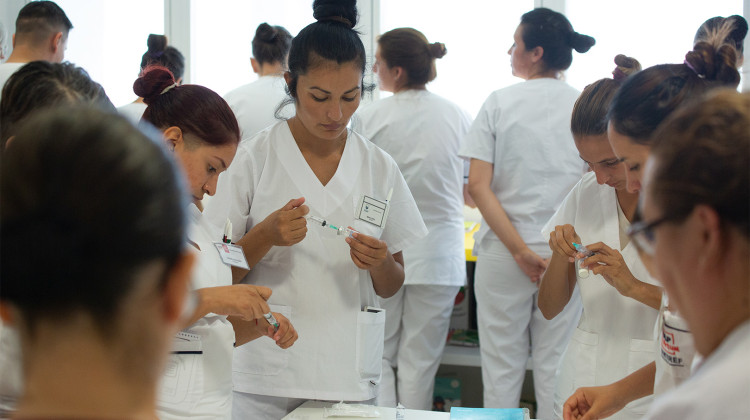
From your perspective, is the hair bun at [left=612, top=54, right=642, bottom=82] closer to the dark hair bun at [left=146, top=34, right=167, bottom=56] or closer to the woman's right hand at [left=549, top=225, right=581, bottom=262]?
the woman's right hand at [left=549, top=225, right=581, bottom=262]

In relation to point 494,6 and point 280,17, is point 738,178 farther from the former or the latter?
point 280,17

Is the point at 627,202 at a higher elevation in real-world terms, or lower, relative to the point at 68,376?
higher

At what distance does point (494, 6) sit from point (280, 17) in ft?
4.17

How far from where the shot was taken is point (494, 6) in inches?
153

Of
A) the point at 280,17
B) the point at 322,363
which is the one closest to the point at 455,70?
the point at 280,17

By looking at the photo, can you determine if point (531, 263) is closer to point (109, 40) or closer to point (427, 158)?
point (427, 158)

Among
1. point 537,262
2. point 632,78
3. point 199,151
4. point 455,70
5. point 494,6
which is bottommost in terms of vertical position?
point 537,262

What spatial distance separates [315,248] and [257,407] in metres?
0.43

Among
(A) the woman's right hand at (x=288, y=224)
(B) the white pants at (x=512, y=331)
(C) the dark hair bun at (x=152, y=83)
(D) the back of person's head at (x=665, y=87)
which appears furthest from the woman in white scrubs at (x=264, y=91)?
(D) the back of person's head at (x=665, y=87)

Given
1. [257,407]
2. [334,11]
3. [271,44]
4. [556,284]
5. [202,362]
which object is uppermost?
[271,44]

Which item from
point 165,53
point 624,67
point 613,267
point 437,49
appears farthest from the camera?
point 165,53

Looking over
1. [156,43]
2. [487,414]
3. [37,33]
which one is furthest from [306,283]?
[156,43]

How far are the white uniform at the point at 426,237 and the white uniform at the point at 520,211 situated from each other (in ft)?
0.59

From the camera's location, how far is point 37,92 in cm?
120
